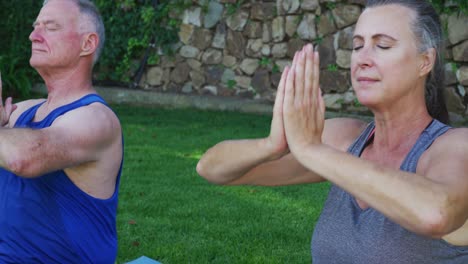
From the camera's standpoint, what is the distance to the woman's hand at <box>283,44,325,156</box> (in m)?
1.96

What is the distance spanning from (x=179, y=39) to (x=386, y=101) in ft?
25.6

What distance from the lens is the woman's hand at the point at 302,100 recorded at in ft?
6.42

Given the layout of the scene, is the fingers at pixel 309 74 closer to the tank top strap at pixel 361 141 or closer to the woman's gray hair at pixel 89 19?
the tank top strap at pixel 361 141

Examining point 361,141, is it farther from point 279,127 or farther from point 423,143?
point 279,127

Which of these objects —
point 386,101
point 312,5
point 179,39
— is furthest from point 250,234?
point 179,39

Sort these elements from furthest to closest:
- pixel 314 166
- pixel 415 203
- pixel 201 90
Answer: pixel 201 90
pixel 314 166
pixel 415 203

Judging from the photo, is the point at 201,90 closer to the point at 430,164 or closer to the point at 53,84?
the point at 53,84

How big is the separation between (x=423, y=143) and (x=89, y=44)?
138 centimetres

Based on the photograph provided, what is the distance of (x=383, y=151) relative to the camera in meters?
2.25

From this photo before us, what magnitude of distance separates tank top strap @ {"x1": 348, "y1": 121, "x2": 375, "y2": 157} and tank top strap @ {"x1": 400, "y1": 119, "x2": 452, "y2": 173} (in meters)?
0.20

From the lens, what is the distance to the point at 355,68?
2.13 m

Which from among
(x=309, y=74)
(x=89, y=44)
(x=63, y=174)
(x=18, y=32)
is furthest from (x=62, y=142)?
(x=18, y=32)

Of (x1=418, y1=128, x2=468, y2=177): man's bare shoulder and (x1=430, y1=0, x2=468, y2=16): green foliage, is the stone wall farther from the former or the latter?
(x1=418, y1=128, x2=468, y2=177): man's bare shoulder

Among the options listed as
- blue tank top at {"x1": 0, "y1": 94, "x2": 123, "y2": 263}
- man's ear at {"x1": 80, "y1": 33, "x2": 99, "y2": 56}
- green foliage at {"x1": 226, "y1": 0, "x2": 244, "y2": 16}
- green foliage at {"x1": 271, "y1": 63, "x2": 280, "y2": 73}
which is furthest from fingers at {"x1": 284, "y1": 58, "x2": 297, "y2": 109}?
green foliage at {"x1": 226, "y1": 0, "x2": 244, "y2": 16}
